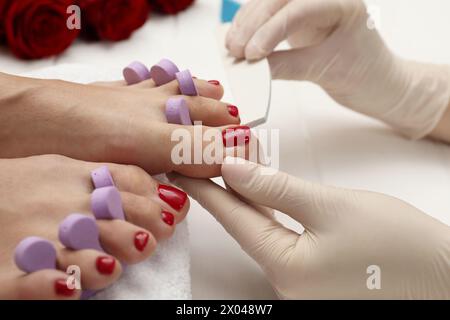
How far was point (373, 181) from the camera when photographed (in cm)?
120

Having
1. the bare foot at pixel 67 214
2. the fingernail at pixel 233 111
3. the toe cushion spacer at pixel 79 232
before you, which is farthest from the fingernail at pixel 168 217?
the fingernail at pixel 233 111

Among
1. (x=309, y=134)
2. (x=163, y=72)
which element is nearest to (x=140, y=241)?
(x=163, y=72)

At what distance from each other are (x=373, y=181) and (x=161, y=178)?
1.39 ft

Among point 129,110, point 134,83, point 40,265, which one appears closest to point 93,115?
point 129,110

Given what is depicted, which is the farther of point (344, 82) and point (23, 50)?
point (23, 50)

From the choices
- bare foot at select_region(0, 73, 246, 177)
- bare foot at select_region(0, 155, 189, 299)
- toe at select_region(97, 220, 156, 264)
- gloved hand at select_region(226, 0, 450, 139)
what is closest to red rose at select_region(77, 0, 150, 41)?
gloved hand at select_region(226, 0, 450, 139)

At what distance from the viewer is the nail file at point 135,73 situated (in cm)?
117

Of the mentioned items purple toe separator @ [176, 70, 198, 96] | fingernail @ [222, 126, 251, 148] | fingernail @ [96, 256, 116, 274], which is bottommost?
fingernail @ [96, 256, 116, 274]

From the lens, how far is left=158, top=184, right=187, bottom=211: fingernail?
961 millimetres

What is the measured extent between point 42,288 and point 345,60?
0.78 metres

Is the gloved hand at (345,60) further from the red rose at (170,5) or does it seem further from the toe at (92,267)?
the toe at (92,267)

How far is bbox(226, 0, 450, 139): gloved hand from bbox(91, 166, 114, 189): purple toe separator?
41 cm

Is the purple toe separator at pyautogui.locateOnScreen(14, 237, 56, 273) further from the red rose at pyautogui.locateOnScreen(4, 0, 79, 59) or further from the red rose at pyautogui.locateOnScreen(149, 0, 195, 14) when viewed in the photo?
the red rose at pyautogui.locateOnScreen(149, 0, 195, 14)

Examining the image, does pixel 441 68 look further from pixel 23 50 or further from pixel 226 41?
pixel 23 50
